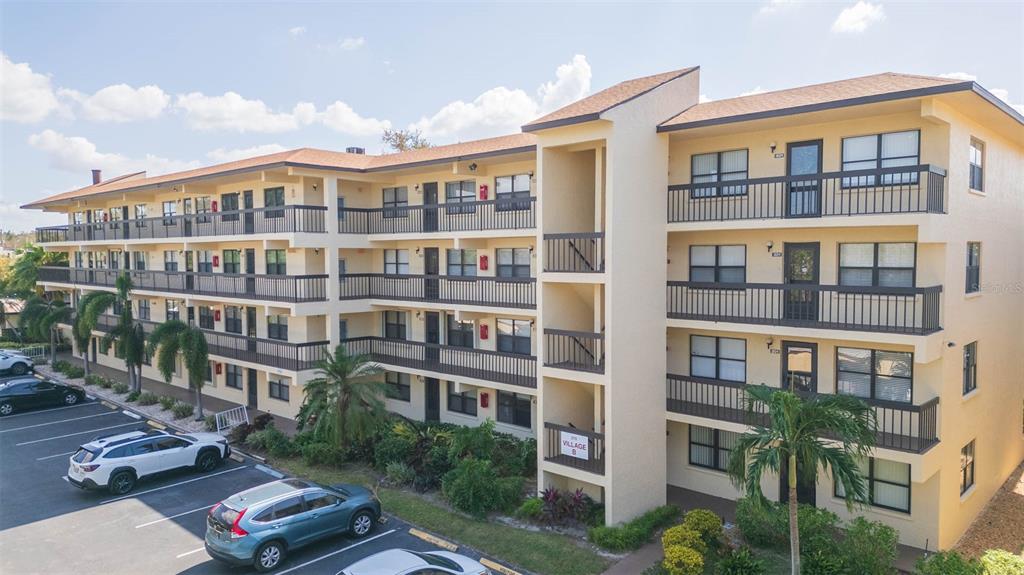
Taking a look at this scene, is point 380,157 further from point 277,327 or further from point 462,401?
point 462,401

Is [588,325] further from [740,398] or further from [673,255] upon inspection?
[740,398]

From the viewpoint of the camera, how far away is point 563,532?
15711mm

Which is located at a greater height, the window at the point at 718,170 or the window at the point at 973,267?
the window at the point at 718,170

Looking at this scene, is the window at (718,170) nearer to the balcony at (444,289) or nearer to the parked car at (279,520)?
the balcony at (444,289)

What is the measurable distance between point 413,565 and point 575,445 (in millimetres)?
5710

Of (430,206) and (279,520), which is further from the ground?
(430,206)

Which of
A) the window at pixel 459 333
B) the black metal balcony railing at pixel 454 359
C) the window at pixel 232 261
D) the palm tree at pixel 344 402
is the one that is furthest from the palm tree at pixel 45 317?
the window at pixel 459 333

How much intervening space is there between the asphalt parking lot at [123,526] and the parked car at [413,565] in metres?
2.27

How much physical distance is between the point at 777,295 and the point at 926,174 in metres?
4.16

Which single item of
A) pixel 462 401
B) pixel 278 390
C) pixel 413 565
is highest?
pixel 462 401

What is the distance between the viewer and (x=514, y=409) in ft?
71.1

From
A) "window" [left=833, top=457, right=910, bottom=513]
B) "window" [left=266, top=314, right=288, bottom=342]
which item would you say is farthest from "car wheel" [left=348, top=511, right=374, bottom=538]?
"window" [left=266, top=314, right=288, bottom=342]

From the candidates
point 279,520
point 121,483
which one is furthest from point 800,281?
point 121,483

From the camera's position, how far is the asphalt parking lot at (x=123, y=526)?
14.8 m
